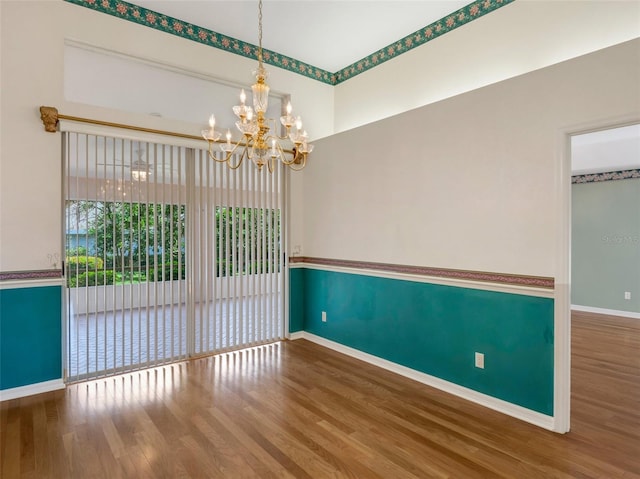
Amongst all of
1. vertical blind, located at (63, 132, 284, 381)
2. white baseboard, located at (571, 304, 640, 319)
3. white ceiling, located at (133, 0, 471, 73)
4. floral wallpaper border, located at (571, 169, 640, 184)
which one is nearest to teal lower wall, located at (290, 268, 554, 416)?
vertical blind, located at (63, 132, 284, 381)

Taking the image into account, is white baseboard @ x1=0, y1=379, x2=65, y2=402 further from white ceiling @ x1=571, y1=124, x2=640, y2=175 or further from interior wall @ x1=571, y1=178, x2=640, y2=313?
interior wall @ x1=571, y1=178, x2=640, y2=313

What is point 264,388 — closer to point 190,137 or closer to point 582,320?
point 190,137

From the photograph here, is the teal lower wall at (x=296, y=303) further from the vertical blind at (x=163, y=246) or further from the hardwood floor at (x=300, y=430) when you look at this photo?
the hardwood floor at (x=300, y=430)

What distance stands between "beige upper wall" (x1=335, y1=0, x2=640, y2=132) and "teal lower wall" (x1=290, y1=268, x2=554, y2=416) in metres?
2.13

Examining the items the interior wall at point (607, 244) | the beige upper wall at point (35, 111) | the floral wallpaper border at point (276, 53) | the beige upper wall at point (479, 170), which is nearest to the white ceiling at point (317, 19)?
the floral wallpaper border at point (276, 53)

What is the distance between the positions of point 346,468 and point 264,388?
1.40 m

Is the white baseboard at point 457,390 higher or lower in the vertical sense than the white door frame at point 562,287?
lower

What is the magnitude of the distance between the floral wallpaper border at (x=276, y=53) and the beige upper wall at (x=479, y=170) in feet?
3.68

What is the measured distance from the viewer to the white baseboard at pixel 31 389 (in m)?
3.31

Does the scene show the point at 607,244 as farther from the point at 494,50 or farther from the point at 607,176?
the point at 494,50

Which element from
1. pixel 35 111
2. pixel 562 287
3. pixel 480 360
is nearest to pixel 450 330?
pixel 480 360

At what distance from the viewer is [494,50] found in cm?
362

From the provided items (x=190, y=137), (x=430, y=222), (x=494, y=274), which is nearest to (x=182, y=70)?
(x=190, y=137)

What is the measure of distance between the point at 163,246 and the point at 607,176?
313 inches
